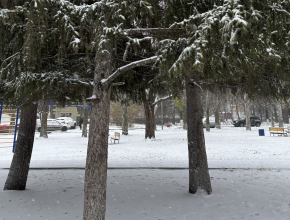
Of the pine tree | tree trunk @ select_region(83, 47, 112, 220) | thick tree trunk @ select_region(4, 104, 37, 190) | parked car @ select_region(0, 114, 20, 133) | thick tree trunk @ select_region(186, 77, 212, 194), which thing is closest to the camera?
the pine tree

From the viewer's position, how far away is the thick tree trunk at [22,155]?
6.07 m

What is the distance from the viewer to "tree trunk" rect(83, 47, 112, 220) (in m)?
3.72

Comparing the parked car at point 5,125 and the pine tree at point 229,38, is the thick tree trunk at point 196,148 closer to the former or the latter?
the pine tree at point 229,38

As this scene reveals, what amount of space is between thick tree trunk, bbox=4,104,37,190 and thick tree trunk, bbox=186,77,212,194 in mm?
4125

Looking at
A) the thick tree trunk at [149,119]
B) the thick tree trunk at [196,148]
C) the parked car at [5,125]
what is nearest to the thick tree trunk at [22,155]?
the thick tree trunk at [196,148]

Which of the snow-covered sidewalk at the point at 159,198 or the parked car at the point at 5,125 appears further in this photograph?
the parked car at the point at 5,125

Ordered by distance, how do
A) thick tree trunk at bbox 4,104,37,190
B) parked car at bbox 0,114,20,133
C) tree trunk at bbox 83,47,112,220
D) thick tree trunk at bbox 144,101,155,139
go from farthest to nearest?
thick tree trunk at bbox 144,101,155,139
parked car at bbox 0,114,20,133
thick tree trunk at bbox 4,104,37,190
tree trunk at bbox 83,47,112,220

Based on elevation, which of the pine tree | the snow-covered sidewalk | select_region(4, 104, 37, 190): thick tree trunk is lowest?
the snow-covered sidewalk

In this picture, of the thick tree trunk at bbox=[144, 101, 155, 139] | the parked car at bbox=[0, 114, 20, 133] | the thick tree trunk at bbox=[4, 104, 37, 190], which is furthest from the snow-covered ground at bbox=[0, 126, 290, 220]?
the thick tree trunk at bbox=[144, 101, 155, 139]

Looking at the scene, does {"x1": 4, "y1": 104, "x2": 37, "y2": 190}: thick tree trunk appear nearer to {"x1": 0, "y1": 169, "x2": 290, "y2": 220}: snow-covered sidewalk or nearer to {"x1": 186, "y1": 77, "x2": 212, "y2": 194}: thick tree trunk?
{"x1": 0, "y1": 169, "x2": 290, "y2": 220}: snow-covered sidewalk

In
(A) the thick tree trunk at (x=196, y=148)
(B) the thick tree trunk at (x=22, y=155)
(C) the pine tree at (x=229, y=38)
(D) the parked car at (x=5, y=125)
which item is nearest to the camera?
(C) the pine tree at (x=229, y=38)

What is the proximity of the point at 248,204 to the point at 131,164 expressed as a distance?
5.10m

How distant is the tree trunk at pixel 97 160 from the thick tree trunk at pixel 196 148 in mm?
2633

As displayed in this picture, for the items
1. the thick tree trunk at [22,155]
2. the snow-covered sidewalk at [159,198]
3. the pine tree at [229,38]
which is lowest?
the snow-covered sidewalk at [159,198]
